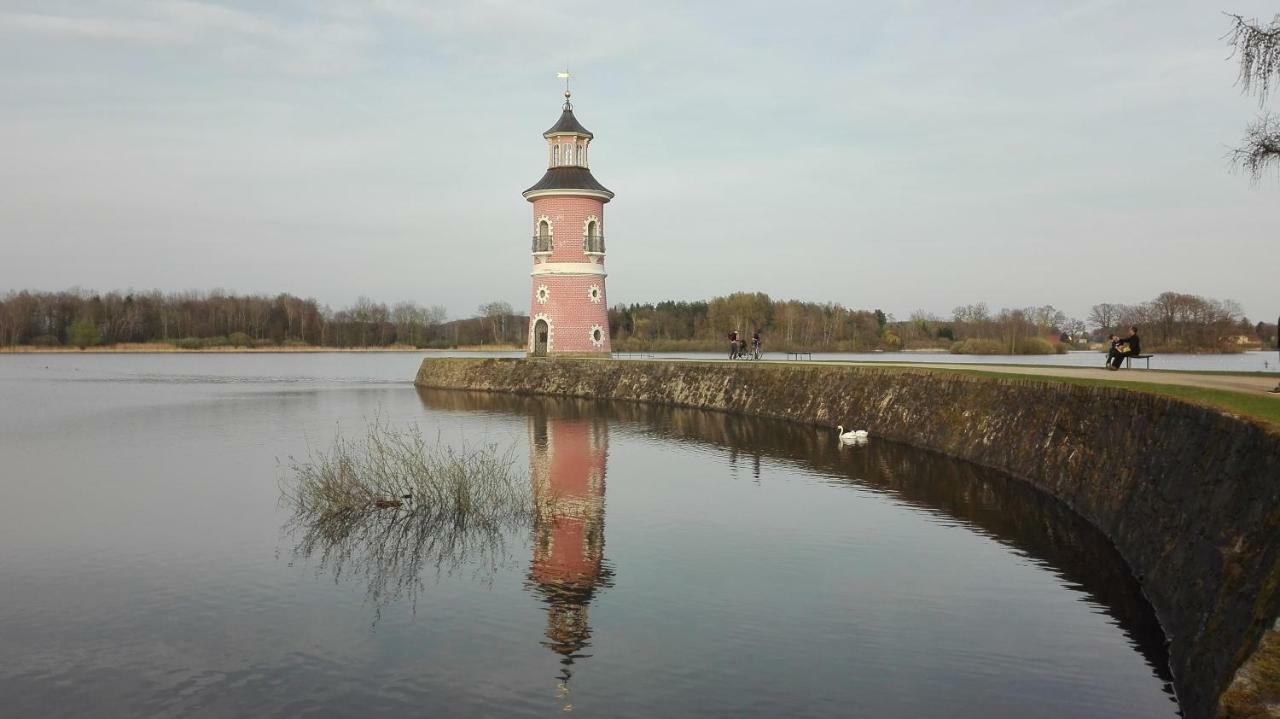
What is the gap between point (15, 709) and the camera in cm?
1000

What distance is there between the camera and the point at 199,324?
14825cm

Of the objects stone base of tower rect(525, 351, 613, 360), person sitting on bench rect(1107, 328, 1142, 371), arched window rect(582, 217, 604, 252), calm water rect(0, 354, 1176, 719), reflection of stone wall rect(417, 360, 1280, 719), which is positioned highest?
arched window rect(582, 217, 604, 252)

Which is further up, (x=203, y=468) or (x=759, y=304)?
(x=759, y=304)

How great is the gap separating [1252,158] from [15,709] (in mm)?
22935

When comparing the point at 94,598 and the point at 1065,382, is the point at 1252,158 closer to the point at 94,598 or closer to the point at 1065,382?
the point at 1065,382

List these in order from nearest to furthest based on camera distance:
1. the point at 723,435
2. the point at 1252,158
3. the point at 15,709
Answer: the point at 15,709 → the point at 1252,158 → the point at 723,435

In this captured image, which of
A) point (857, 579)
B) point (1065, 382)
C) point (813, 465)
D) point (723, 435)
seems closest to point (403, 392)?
point (723, 435)

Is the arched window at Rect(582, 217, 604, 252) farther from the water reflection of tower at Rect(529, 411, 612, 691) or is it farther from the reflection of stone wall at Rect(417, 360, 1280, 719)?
the water reflection of tower at Rect(529, 411, 612, 691)

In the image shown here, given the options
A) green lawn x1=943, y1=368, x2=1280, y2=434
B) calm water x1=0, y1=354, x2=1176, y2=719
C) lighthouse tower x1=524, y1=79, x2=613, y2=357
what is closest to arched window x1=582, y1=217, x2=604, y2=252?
lighthouse tower x1=524, y1=79, x2=613, y2=357

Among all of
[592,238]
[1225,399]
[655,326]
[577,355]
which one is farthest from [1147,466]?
[655,326]

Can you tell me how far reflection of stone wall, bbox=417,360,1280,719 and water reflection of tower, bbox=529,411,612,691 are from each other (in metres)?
6.74

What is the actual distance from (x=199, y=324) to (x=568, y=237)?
378ft

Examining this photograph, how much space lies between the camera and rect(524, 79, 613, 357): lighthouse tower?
5184 cm

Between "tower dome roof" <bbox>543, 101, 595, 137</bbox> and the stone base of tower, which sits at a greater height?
"tower dome roof" <bbox>543, 101, 595, 137</bbox>
